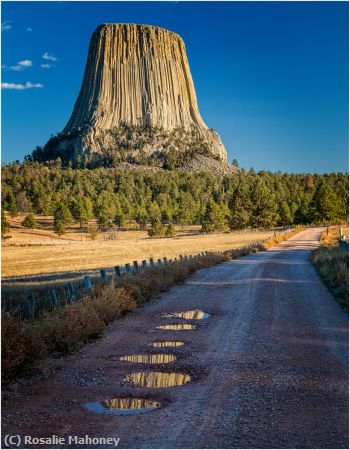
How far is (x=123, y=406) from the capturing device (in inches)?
256

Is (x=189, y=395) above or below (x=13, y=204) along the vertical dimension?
below

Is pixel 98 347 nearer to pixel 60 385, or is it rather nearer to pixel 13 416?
pixel 60 385

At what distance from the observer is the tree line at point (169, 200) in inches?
3994

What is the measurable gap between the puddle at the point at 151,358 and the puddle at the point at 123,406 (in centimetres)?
191

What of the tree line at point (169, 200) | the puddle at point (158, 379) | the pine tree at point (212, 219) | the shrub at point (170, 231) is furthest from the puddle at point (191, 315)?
the pine tree at point (212, 219)

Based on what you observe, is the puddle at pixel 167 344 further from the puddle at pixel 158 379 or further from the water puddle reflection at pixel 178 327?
the puddle at pixel 158 379

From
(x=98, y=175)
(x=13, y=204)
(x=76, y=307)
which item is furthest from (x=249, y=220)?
(x=76, y=307)

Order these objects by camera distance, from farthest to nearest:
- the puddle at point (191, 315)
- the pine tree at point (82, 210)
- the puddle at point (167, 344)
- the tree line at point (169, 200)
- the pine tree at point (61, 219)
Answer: the pine tree at point (82, 210), the tree line at point (169, 200), the pine tree at point (61, 219), the puddle at point (191, 315), the puddle at point (167, 344)

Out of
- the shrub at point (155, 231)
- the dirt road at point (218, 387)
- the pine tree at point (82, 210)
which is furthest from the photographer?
the pine tree at point (82, 210)

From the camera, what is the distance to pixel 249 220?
105 meters

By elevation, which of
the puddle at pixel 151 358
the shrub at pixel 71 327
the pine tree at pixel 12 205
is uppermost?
the pine tree at pixel 12 205

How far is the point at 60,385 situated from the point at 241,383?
2.81m

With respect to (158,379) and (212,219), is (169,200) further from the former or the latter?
(158,379)

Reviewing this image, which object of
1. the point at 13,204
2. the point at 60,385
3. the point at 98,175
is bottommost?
the point at 60,385
